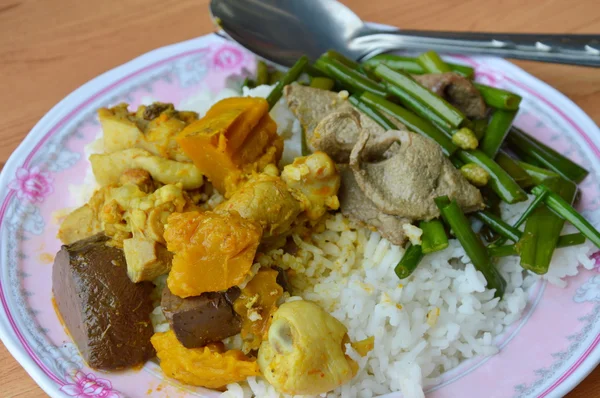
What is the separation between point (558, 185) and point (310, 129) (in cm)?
114

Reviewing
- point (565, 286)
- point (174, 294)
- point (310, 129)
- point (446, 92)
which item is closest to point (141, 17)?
point (310, 129)

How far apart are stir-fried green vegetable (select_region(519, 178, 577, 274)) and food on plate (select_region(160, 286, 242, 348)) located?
117 cm

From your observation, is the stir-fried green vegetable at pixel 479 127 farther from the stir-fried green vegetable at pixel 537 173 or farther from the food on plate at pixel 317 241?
the stir-fried green vegetable at pixel 537 173

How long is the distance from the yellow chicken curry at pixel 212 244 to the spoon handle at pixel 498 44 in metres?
1.17

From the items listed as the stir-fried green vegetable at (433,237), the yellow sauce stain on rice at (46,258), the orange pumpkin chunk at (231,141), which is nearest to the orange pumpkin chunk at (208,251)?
the orange pumpkin chunk at (231,141)

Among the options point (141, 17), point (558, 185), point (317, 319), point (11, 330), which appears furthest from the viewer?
point (141, 17)

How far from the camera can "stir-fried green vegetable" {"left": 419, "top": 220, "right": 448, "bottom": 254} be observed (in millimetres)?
2355

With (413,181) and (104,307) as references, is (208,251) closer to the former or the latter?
(104,307)

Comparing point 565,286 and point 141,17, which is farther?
point 141,17

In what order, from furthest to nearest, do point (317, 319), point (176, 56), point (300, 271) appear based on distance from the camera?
1. point (176, 56)
2. point (300, 271)
3. point (317, 319)

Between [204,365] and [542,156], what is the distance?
6.03 feet

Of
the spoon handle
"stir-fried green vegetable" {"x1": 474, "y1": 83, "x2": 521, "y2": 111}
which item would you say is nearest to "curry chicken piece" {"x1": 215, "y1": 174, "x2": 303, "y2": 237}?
"stir-fried green vegetable" {"x1": 474, "y1": 83, "x2": 521, "y2": 111}

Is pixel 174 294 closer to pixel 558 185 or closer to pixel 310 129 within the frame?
pixel 310 129

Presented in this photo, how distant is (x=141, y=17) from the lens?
410 centimetres
